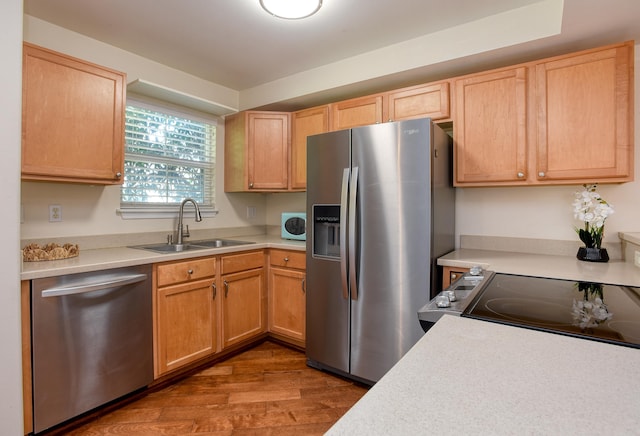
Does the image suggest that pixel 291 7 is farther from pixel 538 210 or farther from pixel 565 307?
pixel 538 210

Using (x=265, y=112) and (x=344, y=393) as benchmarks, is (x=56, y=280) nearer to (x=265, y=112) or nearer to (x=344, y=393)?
(x=344, y=393)

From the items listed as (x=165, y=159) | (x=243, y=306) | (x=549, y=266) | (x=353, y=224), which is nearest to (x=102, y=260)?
(x=243, y=306)

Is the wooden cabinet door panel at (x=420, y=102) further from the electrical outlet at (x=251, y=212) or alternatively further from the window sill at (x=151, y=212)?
the window sill at (x=151, y=212)

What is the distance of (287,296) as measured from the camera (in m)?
2.75

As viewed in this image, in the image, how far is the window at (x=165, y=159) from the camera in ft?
8.64

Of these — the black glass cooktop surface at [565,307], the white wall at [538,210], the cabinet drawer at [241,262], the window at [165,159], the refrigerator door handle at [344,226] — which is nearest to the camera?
the black glass cooktop surface at [565,307]

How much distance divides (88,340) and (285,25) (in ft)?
7.30

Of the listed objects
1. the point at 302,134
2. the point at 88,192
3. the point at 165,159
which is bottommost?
the point at 88,192

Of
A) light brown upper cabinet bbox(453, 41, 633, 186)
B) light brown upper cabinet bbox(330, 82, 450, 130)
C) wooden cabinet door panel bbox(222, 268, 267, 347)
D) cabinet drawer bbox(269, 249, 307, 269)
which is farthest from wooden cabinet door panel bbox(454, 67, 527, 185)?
wooden cabinet door panel bbox(222, 268, 267, 347)

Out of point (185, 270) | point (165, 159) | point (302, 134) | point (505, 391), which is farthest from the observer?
point (302, 134)

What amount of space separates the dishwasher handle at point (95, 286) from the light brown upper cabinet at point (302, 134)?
1507mm

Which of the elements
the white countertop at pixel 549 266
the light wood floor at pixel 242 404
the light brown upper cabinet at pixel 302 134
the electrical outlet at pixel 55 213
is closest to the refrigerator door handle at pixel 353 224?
the white countertop at pixel 549 266

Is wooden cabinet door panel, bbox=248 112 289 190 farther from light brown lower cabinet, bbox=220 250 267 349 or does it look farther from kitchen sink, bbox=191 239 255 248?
light brown lower cabinet, bbox=220 250 267 349

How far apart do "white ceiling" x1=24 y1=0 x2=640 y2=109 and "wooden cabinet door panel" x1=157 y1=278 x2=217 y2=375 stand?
1.74 metres
